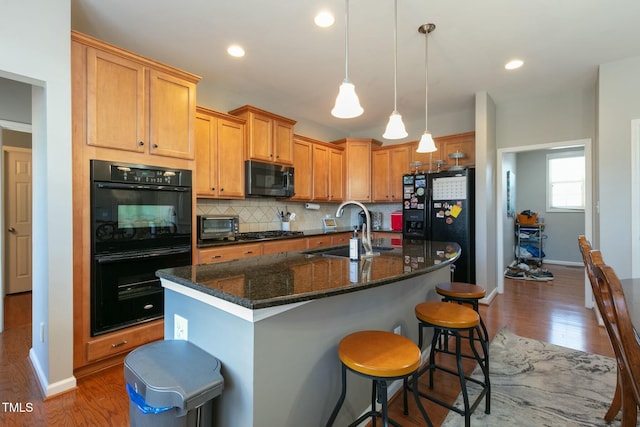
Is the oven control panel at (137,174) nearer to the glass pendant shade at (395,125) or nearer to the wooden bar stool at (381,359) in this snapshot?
the glass pendant shade at (395,125)

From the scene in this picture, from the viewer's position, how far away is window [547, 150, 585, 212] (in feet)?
21.0

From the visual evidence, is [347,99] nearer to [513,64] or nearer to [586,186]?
[513,64]

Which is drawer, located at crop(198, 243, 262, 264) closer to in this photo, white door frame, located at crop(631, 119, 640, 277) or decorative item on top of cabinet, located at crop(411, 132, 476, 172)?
decorative item on top of cabinet, located at crop(411, 132, 476, 172)

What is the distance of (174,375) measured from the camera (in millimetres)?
1098

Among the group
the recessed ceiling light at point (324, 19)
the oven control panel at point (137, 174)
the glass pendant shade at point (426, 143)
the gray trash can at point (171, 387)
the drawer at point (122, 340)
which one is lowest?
the drawer at point (122, 340)

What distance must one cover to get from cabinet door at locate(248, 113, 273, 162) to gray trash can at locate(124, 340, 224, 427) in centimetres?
273

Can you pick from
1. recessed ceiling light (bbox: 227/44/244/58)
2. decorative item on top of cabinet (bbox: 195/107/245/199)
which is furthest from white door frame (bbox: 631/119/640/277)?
decorative item on top of cabinet (bbox: 195/107/245/199)

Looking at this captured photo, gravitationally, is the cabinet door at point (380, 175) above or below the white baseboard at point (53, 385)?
above

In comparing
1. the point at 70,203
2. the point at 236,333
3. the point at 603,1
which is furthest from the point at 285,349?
the point at 603,1

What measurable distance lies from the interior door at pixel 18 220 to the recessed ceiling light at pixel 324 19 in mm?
4867

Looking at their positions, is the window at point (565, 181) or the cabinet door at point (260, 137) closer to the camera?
Result: the cabinet door at point (260, 137)

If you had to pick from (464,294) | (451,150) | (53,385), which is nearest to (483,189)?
(451,150)

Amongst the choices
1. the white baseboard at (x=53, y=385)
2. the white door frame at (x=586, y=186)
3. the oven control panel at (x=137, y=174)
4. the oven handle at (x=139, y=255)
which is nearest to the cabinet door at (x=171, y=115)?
the oven control panel at (x=137, y=174)

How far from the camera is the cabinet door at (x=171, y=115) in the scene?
2479 millimetres
